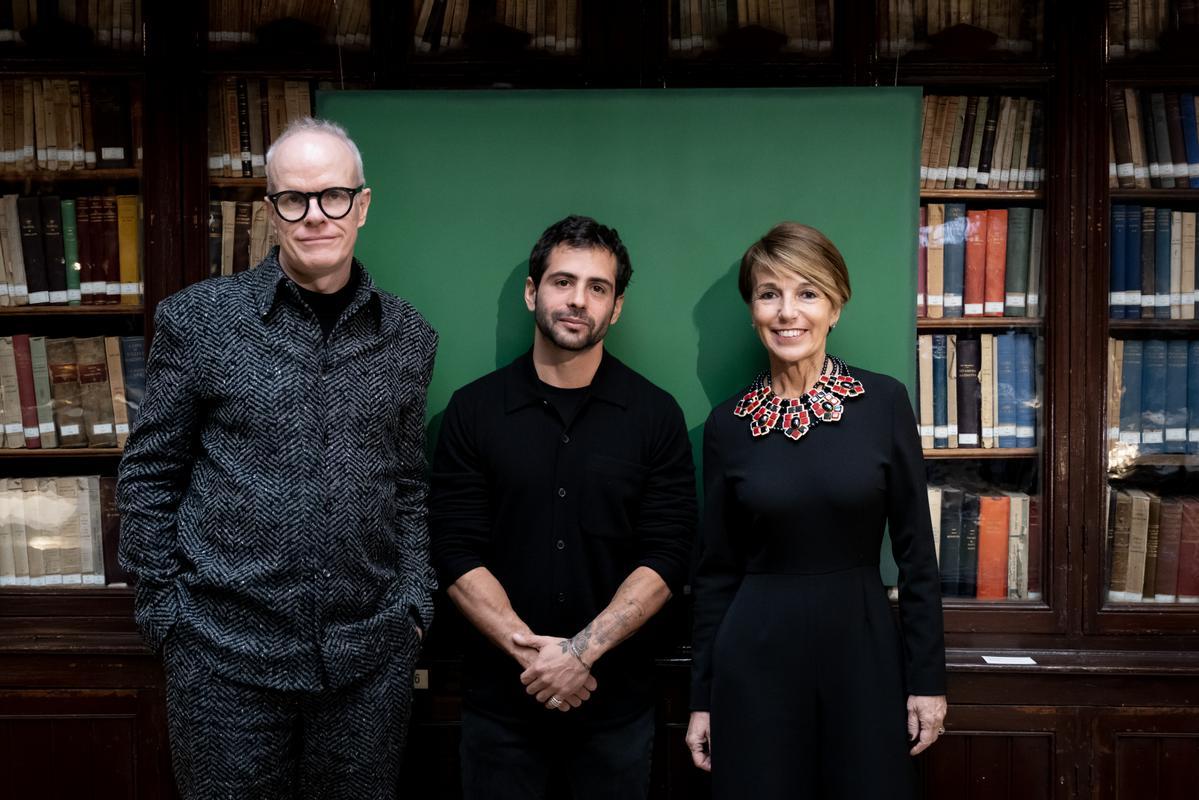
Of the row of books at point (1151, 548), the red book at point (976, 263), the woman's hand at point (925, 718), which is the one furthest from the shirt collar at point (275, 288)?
the row of books at point (1151, 548)

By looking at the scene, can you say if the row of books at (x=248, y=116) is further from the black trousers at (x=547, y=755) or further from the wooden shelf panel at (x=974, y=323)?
the wooden shelf panel at (x=974, y=323)

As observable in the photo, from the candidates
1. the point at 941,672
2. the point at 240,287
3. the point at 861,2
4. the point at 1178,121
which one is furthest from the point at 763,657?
the point at 1178,121

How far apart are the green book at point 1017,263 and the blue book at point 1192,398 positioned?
514 mm

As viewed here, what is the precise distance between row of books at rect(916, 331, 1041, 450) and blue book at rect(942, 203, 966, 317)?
9 cm

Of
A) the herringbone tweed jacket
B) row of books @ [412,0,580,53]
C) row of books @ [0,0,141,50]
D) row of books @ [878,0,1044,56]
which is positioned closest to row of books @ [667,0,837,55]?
row of books @ [878,0,1044,56]

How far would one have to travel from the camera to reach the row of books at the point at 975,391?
274 cm

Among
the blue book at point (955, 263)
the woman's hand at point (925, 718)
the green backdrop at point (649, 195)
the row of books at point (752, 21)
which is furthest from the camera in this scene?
the blue book at point (955, 263)

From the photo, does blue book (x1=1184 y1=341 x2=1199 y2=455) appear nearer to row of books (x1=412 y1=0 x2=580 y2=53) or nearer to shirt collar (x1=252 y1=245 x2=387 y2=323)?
row of books (x1=412 y1=0 x2=580 y2=53)

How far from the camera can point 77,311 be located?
2.79 m

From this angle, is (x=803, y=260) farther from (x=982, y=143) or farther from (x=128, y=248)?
(x=128, y=248)

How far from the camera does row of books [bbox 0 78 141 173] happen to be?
274 cm

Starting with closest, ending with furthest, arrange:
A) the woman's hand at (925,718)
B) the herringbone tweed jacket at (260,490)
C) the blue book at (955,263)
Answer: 1. the herringbone tweed jacket at (260,490)
2. the woman's hand at (925,718)
3. the blue book at (955,263)

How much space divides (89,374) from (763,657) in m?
2.16

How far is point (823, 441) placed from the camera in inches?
78.3
